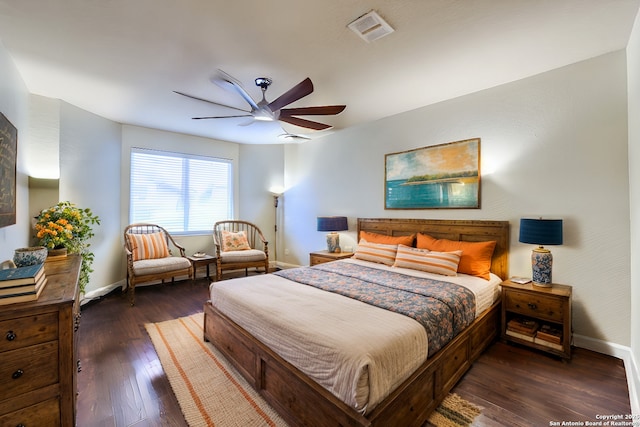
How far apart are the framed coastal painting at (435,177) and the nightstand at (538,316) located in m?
1.06

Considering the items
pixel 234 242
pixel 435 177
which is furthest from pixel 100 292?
pixel 435 177

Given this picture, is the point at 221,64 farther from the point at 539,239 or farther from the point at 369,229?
the point at 539,239

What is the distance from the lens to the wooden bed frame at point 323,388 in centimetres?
136

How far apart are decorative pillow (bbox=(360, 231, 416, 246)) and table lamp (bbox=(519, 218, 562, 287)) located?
1.24 metres

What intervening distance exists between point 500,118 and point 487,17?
1.40 meters

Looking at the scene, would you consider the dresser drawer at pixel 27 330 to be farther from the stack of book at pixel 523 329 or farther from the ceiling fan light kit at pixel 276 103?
the stack of book at pixel 523 329

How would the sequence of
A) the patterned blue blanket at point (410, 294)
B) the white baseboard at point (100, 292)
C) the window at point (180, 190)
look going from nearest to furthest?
the patterned blue blanket at point (410, 294)
the white baseboard at point (100, 292)
the window at point (180, 190)

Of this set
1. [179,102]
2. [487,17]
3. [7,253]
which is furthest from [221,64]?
[7,253]

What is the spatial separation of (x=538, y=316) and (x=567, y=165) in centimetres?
148

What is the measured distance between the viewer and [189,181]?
16.8 feet

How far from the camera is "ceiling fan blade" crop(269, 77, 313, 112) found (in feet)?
7.18

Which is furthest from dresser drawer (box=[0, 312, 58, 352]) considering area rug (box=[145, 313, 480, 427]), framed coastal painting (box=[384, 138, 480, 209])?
framed coastal painting (box=[384, 138, 480, 209])

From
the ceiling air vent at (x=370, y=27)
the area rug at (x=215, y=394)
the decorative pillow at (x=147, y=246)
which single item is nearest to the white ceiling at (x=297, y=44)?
the ceiling air vent at (x=370, y=27)

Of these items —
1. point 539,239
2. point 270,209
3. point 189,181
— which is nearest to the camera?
point 539,239
